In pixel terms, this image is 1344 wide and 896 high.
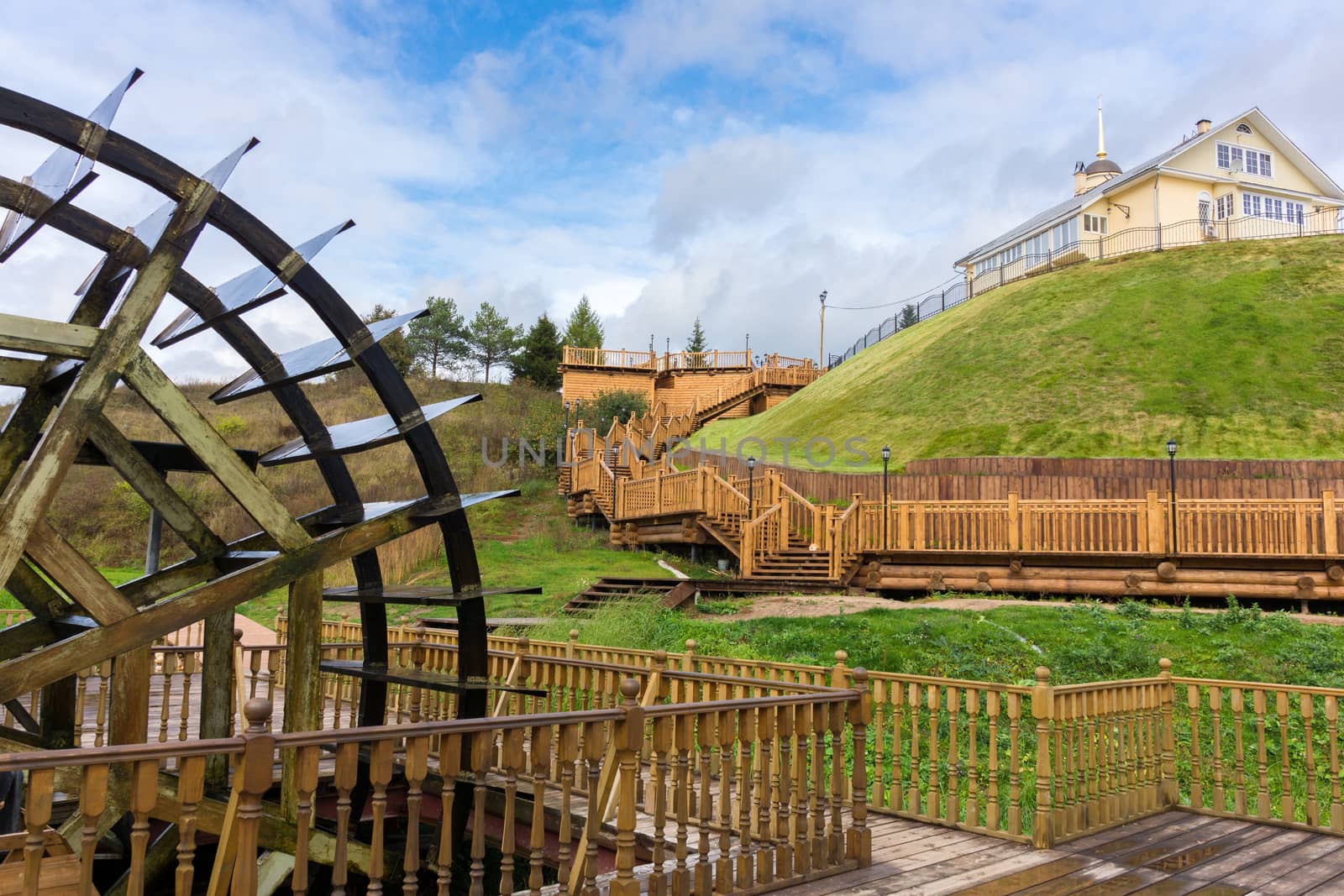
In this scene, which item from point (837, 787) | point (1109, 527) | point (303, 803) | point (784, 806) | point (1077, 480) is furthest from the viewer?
point (1077, 480)

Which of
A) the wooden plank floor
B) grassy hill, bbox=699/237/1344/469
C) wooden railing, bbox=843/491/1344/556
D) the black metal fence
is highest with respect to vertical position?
the black metal fence

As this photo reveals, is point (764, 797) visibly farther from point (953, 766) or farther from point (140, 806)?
point (140, 806)

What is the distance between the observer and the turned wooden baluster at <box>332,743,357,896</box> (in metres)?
3.96

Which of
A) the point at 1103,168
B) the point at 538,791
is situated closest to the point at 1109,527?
the point at 538,791

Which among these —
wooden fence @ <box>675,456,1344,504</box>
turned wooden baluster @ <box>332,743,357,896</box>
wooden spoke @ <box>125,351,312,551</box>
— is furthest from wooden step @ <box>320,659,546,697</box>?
wooden fence @ <box>675,456,1344,504</box>

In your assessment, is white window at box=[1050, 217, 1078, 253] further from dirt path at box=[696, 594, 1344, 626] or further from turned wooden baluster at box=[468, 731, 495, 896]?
turned wooden baluster at box=[468, 731, 495, 896]

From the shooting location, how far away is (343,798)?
3.98m

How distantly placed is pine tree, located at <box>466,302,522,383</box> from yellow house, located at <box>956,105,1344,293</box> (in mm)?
28588

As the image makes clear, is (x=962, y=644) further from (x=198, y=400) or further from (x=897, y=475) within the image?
(x=198, y=400)

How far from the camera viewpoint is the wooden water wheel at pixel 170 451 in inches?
199

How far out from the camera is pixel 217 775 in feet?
23.1

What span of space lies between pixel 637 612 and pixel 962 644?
4939 mm

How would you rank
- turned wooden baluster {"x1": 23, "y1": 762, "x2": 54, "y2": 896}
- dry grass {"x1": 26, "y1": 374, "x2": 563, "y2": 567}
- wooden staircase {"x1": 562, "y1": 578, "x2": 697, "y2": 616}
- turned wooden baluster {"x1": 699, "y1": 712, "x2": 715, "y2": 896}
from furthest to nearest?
dry grass {"x1": 26, "y1": 374, "x2": 563, "y2": 567} → wooden staircase {"x1": 562, "y1": 578, "x2": 697, "y2": 616} → turned wooden baluster {"x1": 699, "y1": 712, "x2": 715, "y2": 896} → turned wooden baluster {"x1": 23, "y1": 762, "x2": 54, "y2": 896}

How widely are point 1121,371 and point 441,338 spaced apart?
39.1 m
